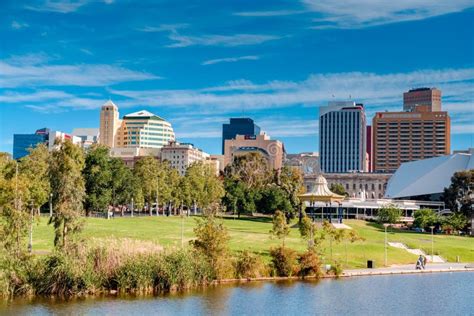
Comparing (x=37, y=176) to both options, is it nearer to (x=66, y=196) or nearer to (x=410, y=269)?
(x=66, y=196)

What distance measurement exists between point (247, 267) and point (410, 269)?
19.4 m

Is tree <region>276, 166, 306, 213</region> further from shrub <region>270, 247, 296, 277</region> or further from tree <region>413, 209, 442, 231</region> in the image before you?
shrub <region>270, 247, 296, 277</region>

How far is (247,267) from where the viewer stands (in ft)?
190

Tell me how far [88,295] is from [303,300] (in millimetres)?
14032

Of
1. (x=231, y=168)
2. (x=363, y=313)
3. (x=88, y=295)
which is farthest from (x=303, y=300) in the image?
(x=231, y=168)

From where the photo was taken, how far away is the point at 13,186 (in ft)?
197

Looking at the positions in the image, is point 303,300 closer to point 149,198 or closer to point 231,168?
point 149,198

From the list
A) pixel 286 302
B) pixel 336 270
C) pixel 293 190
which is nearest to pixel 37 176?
pixel 336 270

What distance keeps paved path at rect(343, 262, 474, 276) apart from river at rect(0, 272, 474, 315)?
270 inches

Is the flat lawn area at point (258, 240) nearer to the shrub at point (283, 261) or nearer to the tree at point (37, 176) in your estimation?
the tree at point (37, 176)

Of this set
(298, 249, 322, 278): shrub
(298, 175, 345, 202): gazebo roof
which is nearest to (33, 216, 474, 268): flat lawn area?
(298, 249, 322, 278): shrub

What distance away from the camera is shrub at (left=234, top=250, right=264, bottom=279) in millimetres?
57688

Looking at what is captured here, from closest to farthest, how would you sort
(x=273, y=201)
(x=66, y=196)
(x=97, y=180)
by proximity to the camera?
1. (x=66, y=196)
2. (x=97, y=180)
3. (x=273, y=201)

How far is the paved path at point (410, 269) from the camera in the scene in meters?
64.3
